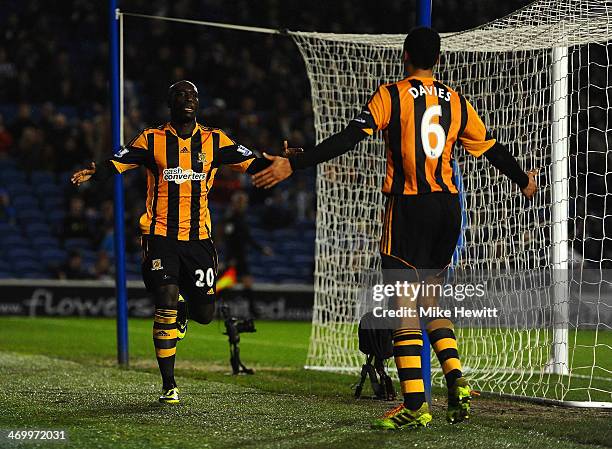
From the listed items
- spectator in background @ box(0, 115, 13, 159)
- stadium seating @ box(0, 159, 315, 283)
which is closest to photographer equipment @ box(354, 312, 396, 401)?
stadium seating @ box(0, 159, 315, 283)

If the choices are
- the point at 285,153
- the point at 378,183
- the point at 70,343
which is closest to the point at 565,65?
the point at 378,183

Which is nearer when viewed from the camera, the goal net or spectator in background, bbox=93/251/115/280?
the goal net

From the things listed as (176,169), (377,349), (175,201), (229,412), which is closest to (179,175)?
(176,169)

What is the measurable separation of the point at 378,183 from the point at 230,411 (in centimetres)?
417

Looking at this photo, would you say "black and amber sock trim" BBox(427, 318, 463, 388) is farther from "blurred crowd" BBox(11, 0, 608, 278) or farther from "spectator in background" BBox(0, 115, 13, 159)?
"spectator in background" BBox(0, 115, 13, 159)

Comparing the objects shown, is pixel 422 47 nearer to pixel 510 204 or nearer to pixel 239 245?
pixel 510 204

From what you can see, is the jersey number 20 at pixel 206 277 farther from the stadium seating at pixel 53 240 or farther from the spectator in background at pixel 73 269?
the stadium seating at pixel 53 240

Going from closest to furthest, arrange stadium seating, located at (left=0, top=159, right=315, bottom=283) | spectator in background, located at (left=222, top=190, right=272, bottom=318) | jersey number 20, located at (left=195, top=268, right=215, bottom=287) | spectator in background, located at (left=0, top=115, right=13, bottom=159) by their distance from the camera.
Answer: jersey number 20, located at (left=195, top=268, right=215, bottom=287) < spectator in background, located at (left=222, top=190, right=272, bottom=318) < stadium seating, located at (left=0, top=159, right=315, bottom=283) < spectator in background, located at (left=0, top=115, right=13, bottom=159)

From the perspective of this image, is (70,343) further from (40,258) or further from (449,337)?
(449,337)

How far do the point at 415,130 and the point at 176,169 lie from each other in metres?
2.04

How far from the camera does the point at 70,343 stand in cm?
1291

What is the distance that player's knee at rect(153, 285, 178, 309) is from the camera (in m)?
7.14

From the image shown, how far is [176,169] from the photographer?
23.7 feet

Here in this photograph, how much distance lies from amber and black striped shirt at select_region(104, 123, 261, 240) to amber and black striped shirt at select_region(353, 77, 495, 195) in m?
1.73
